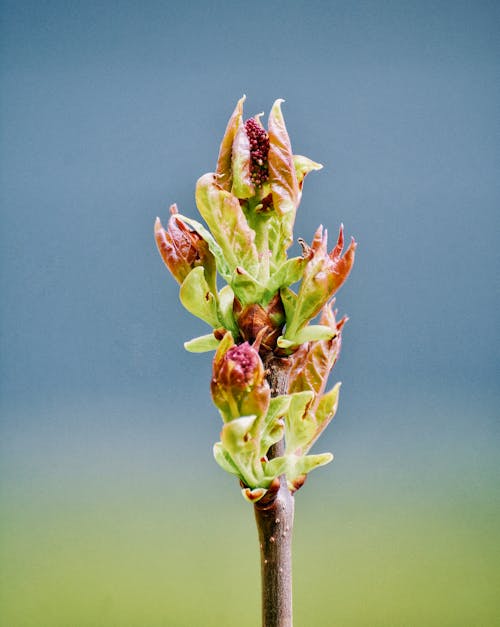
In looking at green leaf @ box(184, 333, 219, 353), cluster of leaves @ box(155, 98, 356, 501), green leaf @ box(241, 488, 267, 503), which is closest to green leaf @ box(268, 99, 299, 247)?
cluster of leaves @ box(155, 98, 356, 501)

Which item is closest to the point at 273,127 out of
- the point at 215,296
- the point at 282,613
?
the point at 215,296

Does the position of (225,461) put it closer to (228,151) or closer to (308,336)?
(308,336)

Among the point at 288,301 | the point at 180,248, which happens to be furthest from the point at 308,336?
the point at 180,248

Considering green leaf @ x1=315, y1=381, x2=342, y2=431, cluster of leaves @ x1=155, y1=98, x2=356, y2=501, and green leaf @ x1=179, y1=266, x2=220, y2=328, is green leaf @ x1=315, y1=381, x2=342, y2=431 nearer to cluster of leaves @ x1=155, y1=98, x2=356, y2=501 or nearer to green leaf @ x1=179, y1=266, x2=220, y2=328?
cluster of leaves @ x1=155, y1=98, x2=356, y2=501

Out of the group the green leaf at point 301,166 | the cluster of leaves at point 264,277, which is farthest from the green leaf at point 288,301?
the green leaf at point 301,166

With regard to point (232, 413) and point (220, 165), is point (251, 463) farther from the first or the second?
point (220, 165)

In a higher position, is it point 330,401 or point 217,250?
point 217,250

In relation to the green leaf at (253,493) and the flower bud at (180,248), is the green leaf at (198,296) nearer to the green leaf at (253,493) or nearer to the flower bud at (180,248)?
the flower bud at (180,248)
